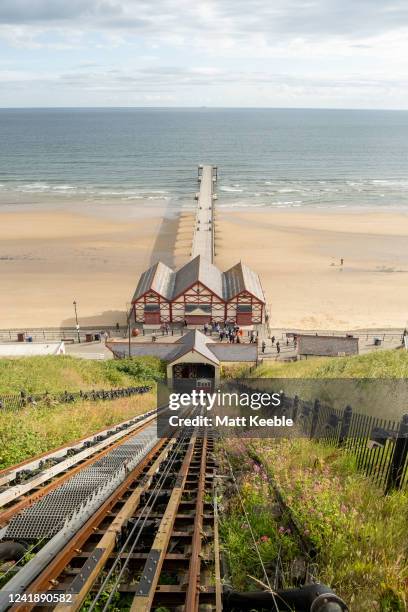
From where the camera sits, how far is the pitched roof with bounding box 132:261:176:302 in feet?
112

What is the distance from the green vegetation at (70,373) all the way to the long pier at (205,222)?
63.0 ft

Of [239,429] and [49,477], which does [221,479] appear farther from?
[239,429]

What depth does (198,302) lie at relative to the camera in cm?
3447

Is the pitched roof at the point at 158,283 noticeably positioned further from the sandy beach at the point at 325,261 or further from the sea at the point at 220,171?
the sea at the point at 220,171

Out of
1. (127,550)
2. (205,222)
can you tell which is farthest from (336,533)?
(205,222)

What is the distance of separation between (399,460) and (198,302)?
28.7 m

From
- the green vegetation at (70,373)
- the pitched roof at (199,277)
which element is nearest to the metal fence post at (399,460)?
the green vegetation at (70,373)

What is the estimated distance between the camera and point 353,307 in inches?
1543

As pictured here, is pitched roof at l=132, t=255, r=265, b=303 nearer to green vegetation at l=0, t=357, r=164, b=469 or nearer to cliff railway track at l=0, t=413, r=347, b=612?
green vegetation at l=0, t=357, r=164, b=469

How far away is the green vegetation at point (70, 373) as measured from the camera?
19984mm

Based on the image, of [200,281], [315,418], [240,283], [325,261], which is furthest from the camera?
[325,261]

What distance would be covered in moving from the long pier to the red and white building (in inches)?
383

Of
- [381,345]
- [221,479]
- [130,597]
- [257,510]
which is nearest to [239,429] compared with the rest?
[221,479]

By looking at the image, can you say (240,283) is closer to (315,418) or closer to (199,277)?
(199,277)
